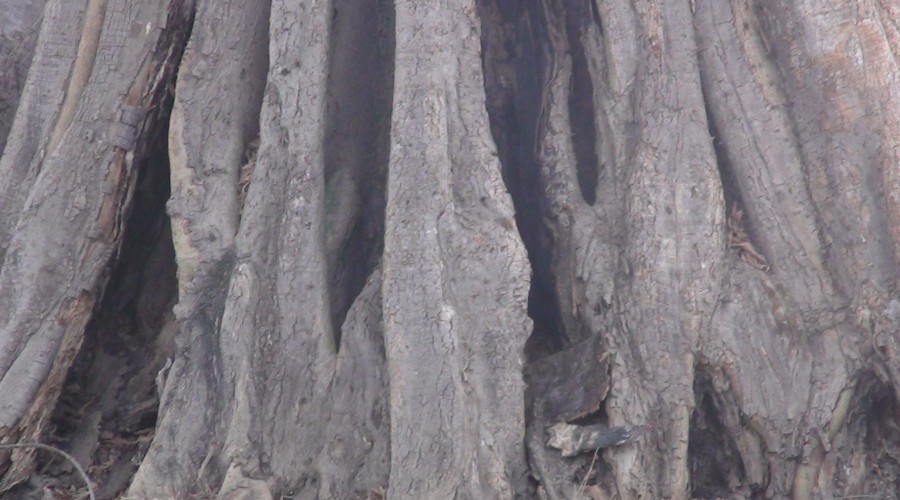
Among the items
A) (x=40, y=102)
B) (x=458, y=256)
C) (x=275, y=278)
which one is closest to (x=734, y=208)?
(x=458, y=256)

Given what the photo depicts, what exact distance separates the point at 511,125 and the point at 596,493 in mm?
2145

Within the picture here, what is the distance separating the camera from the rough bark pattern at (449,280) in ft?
11.1

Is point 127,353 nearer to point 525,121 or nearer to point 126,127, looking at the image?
point 126,127

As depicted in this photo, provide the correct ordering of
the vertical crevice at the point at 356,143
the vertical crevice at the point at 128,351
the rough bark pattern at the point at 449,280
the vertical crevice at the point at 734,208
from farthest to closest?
the vertical crevice at the point at 128,351, the vertical crevice at the point at 356,143, the vertical crevice at the point at 734,208, the rough bark pattern at the point at 449,280

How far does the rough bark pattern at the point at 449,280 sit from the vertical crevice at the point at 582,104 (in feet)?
2.50

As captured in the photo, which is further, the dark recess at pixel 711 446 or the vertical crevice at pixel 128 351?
the vertical crevice at pixel 128 351

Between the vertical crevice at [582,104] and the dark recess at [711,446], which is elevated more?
the vertical crevice at [582,104]

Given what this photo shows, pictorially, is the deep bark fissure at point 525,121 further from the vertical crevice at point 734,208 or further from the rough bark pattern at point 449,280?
the vertical crevice at point 734,208

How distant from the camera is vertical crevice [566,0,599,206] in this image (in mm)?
4539

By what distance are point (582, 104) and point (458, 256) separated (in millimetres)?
1435

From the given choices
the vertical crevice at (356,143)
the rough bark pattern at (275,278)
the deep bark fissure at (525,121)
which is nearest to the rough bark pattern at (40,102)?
the rough bark pattern at (275,278)

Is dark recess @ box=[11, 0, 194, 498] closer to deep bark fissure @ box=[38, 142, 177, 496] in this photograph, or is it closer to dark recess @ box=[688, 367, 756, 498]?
deep bark fissure @ box=[38, 142, 177, 496]

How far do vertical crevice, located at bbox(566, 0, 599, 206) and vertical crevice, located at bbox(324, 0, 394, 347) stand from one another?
954 millimetres

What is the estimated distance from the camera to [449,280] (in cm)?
367
